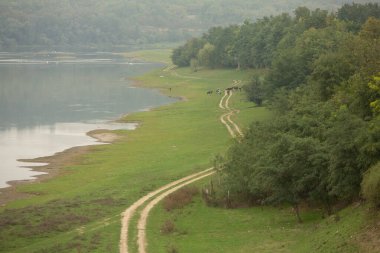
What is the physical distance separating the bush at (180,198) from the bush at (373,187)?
17.5 metres

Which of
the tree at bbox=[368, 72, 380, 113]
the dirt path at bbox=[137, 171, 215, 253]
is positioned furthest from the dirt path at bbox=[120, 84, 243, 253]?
the tree at bbox=[368, 72, 380, 113]

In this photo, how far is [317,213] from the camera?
39375 millimetres

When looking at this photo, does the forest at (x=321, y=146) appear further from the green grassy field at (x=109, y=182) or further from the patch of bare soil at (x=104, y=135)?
the patch of bare soil at (x=104, y=135)

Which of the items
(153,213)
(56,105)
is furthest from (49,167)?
(56,105)

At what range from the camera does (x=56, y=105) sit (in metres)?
112

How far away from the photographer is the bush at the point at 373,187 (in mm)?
29344

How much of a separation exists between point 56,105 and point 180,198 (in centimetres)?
6734

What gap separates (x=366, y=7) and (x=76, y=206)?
306 ft

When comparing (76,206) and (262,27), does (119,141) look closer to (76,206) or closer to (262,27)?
(76,206)

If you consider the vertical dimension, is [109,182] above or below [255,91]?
below

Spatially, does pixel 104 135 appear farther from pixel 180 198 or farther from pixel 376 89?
pixel 376 89

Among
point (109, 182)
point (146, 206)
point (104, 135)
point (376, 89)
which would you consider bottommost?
point (104, 135)

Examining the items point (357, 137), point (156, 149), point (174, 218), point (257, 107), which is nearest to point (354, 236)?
point (357, 137)

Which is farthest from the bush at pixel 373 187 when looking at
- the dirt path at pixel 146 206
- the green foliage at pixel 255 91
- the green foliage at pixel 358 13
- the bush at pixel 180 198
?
the green foliage at pixel 358 13
